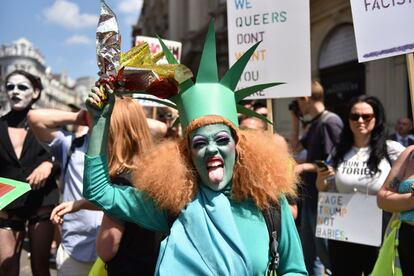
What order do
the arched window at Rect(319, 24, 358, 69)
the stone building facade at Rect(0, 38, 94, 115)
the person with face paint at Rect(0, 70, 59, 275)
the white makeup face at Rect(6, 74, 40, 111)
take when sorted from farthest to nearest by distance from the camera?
1. the stone building facade at Rect(0, 38, 94, 115)
2. the arched window at Rect(319, 24, 358, 69)
3. the white makeup face at Rect(6, 74, 40, 111)
4. the person with face paint at Rect(0, 70, 59, 275)

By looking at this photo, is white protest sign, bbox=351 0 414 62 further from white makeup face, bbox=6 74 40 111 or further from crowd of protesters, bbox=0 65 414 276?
white makeup face, bbox=6 74 40 111

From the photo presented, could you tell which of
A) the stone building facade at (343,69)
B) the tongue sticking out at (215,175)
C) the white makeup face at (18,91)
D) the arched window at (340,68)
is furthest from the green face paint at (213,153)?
the arched window at (340,68)

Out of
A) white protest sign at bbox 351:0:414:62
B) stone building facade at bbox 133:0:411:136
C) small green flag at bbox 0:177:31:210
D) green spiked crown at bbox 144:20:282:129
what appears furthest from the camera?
stone building facade at bbox 133:0:411:136

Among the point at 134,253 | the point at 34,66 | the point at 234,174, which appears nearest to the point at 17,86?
the point at 134,253

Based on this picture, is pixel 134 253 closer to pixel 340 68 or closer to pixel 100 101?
pixel 100 101

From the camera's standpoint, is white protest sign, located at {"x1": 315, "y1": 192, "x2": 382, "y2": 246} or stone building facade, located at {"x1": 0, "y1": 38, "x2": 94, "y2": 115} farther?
stone building facade, located at {"x1": 0, "y1": 38, "x2": 94, "y2": 115}

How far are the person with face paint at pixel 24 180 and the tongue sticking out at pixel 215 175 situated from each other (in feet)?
6.86

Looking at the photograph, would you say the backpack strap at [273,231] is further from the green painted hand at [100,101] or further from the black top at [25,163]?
the black top at [25,163]

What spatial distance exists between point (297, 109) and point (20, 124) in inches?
111

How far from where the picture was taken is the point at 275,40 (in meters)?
3.75

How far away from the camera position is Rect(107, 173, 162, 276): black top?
7.34ft

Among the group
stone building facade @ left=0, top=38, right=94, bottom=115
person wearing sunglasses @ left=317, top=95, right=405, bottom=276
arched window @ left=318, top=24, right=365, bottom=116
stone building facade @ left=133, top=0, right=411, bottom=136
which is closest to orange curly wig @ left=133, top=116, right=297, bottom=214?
person wearing sunglasses @ left=317, top=95, right=405, bottom=276

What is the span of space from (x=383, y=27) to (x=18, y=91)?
2685mm

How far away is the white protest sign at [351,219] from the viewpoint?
3.48 m
